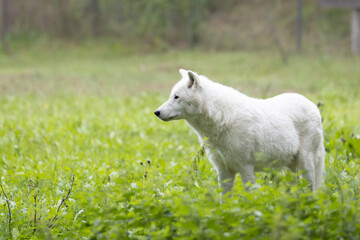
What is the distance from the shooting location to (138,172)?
5.87 metres

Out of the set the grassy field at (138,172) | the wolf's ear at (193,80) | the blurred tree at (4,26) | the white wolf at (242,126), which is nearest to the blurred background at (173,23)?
the blurred tree at (4,26)

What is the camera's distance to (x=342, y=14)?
3241cm

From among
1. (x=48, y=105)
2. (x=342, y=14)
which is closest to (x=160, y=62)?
(x=342, y=14)

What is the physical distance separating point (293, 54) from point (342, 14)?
7655 mm

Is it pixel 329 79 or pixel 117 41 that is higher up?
pixel 117 41

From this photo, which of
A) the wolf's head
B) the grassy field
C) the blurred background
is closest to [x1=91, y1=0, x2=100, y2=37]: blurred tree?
the blurred background

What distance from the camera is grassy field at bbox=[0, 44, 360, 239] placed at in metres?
3.09

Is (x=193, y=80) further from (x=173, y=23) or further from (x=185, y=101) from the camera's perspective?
(x=173, y=23)

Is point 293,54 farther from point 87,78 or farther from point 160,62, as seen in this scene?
point 87,78

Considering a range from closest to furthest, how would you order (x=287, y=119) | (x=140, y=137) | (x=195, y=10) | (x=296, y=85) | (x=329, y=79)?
(x=287, y=119) < (x=140, y=137) < (x=296, y=85) < (x=329, y=79) < (x=195, y=10)

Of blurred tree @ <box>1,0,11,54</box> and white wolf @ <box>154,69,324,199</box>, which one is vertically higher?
blurred tree @ <box>1,0,11,54</box>

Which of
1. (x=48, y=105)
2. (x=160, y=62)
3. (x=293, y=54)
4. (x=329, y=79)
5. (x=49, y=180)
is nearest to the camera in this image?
(x=49, y=180)

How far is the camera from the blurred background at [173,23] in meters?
32.2

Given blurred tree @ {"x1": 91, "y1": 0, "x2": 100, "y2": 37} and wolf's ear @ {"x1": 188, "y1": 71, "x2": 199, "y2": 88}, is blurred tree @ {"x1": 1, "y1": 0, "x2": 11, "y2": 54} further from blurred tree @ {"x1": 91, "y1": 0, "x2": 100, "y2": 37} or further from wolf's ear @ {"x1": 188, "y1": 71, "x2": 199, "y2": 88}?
wolf's ear @ {"x1": 188, "y1": 71, "x2": 199, "y2": 88}
